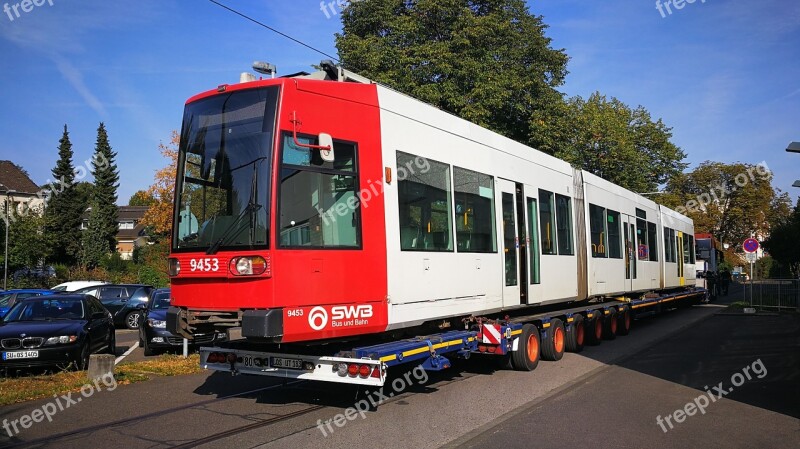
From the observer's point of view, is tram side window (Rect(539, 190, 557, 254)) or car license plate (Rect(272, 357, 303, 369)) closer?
car license plate (Rect(272, 357, 303, 369))

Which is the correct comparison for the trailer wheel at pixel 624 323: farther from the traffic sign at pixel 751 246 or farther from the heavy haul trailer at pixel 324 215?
the traffic sign at pixel 751 246

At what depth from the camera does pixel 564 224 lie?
12625 millimetres

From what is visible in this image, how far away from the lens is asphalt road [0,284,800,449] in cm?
646

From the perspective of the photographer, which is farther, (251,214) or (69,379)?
(69,379)

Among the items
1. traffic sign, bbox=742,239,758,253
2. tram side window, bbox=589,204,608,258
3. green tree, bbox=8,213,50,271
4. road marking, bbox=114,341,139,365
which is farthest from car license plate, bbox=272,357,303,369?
green tree, bbox=8,213,50,271

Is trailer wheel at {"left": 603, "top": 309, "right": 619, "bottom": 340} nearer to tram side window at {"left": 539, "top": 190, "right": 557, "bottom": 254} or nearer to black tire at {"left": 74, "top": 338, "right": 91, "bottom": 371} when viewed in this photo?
tram side window at {"left": 539, "top": 190, "right": 557, "bottom": 254}

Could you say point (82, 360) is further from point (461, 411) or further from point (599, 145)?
point (599, 145)

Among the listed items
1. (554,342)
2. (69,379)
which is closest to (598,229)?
(554,342)

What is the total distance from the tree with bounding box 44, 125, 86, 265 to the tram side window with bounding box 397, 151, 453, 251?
59091 millimetres

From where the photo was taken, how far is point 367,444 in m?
6.21

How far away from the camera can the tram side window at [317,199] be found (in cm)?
652

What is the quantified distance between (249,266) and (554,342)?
7181mm

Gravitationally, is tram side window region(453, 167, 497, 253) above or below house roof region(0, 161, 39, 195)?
below

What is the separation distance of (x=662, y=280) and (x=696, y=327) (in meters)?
1.99
